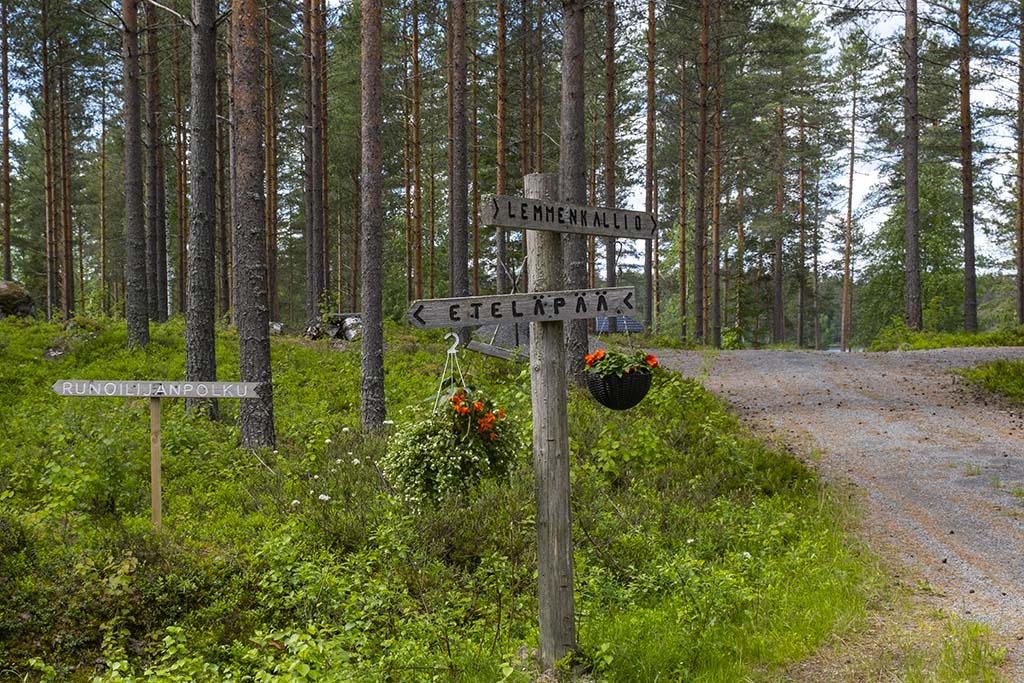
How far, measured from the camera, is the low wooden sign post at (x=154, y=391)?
6281 mm

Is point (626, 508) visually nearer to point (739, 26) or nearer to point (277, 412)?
point (277, 412)

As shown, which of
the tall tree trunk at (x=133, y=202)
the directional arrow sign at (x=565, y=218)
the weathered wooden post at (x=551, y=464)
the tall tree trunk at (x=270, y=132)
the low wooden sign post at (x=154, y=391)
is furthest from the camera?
the tall tree trunk at (x=270, y=132)

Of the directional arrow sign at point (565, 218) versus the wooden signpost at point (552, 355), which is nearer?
the directional arrow sign at point (565, 218)

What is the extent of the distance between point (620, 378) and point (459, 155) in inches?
472

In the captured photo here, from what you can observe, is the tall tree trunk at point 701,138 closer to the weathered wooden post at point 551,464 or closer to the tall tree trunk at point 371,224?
the tall tree trunk at point 371,224

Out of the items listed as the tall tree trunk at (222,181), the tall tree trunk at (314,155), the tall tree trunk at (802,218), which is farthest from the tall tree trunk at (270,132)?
the tall tree trunk at (802,218)

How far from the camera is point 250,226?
9406 mm

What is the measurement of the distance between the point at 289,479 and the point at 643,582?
4.22m

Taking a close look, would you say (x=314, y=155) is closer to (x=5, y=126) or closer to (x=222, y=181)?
(x=222, y=181)

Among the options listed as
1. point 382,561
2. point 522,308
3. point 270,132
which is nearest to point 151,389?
point 382,561

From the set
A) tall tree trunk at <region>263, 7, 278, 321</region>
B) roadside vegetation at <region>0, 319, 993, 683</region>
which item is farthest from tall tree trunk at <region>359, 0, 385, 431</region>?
tall tree trunk at <region>263, 7, 278, 321</region>

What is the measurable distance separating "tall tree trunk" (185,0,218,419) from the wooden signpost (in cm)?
805

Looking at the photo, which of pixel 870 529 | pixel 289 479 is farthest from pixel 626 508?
pixel 289 479

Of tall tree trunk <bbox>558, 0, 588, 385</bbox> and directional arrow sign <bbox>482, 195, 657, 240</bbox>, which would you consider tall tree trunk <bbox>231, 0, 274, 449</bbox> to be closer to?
tall tree trunk <bbox>558, 0, 588, 385</bbox>
